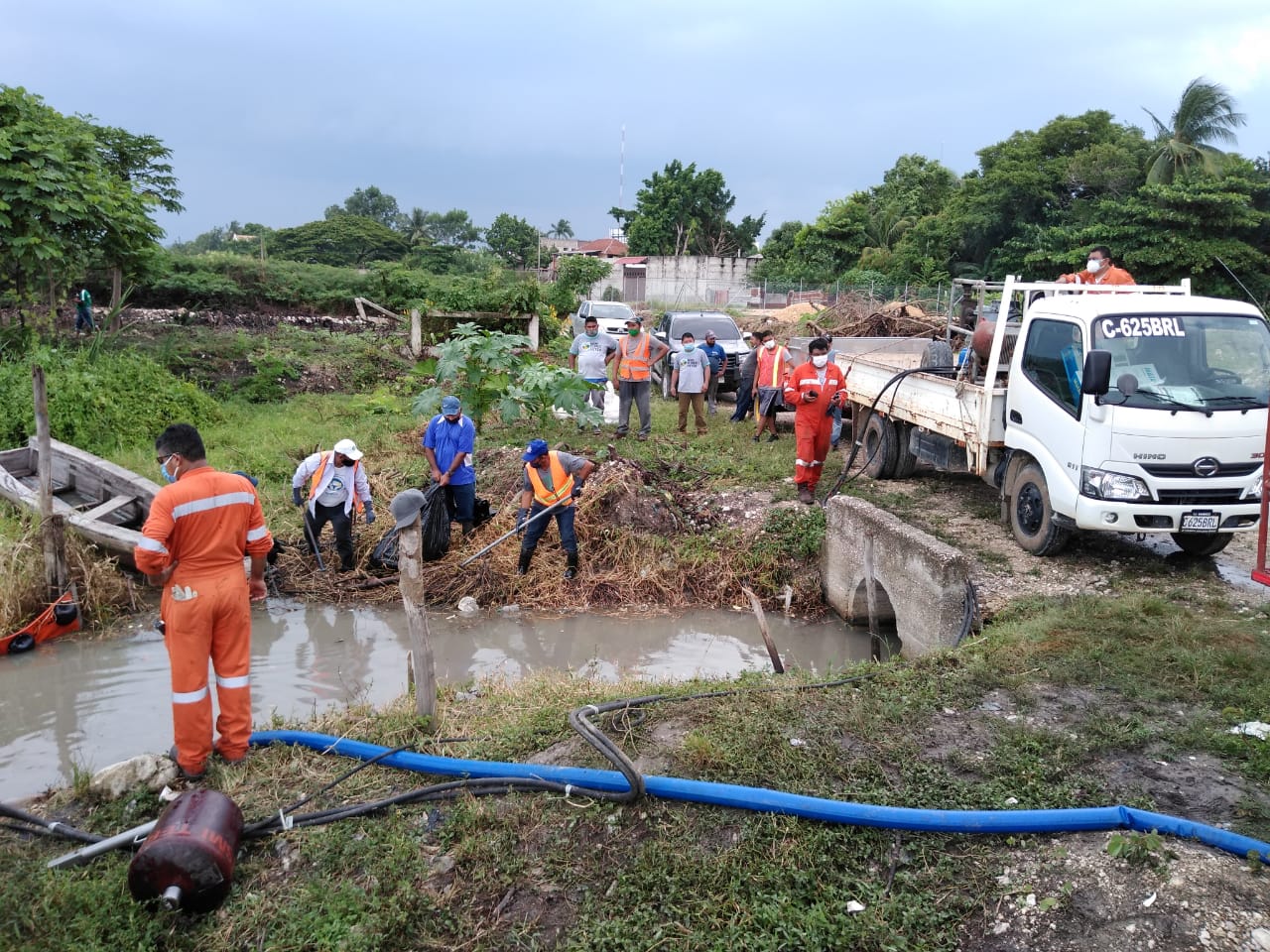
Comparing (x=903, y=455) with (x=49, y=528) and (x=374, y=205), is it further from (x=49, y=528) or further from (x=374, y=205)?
(x=374, y=205)

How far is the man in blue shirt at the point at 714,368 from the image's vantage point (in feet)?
50.5

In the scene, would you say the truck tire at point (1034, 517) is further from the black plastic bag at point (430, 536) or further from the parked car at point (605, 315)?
the parked car at point (605, 315)

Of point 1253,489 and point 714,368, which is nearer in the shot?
point 1253,489

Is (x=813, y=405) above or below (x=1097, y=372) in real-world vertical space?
below

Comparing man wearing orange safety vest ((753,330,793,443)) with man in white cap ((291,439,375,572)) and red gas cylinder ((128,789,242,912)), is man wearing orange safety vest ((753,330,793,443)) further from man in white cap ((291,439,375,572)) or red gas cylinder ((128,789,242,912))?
red gas cylinder ((128,789,242,912))

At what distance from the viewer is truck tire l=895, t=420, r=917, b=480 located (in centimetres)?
1030

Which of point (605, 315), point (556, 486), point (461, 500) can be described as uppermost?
point (605, 315)

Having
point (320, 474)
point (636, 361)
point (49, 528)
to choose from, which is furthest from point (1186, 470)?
point (49, 528)

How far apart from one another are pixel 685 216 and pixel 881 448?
41434 millimetres

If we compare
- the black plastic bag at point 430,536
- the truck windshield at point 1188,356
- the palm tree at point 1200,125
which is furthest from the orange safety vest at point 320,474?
the palm tree at point 1200,125

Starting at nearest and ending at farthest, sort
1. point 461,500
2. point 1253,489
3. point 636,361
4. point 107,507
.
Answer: point 1253,489 < point 107,507 < point 461,500 < point 636,361

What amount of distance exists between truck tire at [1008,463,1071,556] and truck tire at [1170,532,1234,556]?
866mm

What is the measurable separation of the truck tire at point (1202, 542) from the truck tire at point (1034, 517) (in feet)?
2.84

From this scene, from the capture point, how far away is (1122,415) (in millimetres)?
A: 6430
